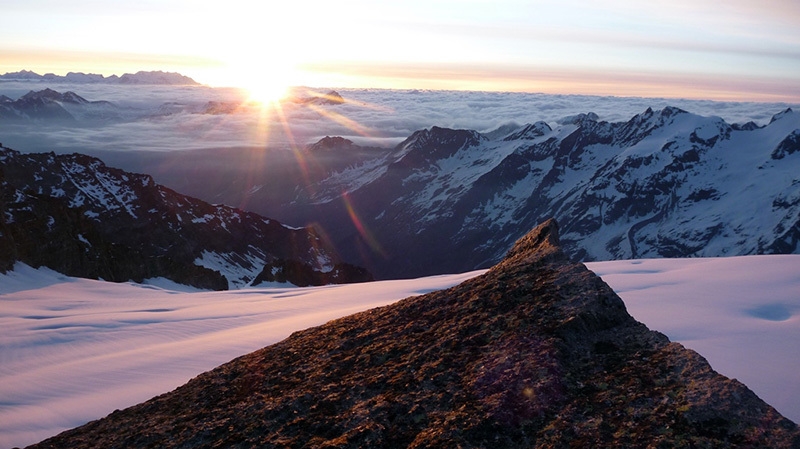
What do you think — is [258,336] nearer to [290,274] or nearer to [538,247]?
[538,247]

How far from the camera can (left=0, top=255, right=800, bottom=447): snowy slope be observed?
767 cm

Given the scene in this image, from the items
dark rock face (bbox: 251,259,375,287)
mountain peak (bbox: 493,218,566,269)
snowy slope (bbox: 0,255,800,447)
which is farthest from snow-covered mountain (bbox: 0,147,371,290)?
mountain peak (bbox: 493,218,566,269)

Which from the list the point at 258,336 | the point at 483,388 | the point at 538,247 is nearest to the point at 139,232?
the point at 258,336

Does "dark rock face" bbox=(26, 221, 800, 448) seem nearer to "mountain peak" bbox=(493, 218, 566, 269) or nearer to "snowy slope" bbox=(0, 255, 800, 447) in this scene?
"mountain peak" bbox=(493, 218, 566, 269)

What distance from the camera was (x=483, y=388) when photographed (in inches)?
181

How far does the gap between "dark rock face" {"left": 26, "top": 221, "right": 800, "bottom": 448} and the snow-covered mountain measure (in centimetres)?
7741

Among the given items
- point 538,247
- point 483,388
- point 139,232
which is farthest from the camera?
point 139,232

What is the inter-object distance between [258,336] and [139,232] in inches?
5638

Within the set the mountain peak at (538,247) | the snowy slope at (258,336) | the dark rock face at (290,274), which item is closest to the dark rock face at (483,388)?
the mountain peak at (538,247)

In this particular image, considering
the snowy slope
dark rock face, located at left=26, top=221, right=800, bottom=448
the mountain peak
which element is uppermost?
the mountain peak

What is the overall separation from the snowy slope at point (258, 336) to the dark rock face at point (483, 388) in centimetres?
200

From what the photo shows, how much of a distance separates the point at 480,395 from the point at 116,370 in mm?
9736

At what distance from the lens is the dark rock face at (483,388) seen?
3.93 m

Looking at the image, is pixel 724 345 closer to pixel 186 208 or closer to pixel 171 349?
pixel 171 349
